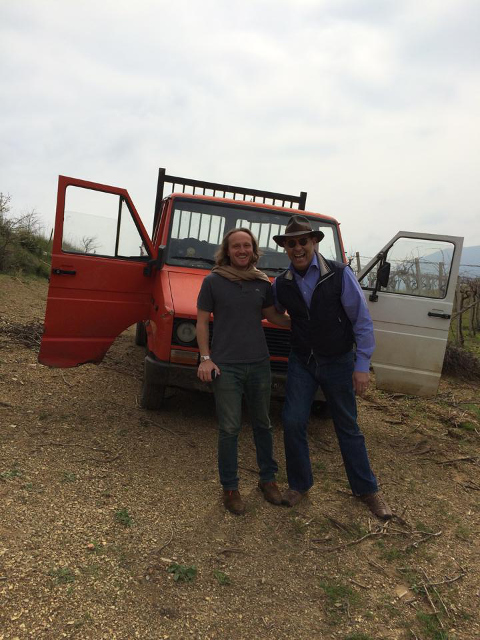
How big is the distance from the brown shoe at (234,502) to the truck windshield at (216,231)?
232 centimetres

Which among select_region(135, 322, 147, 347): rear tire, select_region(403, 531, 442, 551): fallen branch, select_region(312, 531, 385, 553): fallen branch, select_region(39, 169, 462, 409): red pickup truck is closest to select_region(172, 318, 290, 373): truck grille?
select_region(39, 169, 462, 409): red pickup truck

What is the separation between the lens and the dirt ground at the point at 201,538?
89.6 inches

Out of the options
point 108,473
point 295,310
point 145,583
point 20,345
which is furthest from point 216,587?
point 20,345

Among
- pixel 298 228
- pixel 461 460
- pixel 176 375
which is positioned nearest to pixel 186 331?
pixel 176 375

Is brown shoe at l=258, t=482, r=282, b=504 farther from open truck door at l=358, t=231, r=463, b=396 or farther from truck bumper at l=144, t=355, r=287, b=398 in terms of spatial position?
open truck door at l=358, t=231, r=463, b=396

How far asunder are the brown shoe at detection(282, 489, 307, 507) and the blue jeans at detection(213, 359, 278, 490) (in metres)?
0.36

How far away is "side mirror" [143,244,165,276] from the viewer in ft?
15.4

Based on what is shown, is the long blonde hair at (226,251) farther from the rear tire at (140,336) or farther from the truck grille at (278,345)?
the rear tire at (140,336)

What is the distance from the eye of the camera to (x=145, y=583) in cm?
245

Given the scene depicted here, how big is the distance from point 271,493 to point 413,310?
239 cm

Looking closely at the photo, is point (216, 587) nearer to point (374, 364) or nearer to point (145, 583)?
point (145, 583)

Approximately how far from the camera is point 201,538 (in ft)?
9.57

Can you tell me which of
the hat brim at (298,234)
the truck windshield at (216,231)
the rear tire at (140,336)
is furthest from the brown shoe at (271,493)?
the rear tire at (140,336)

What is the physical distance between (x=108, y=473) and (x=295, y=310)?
174 centimetres
